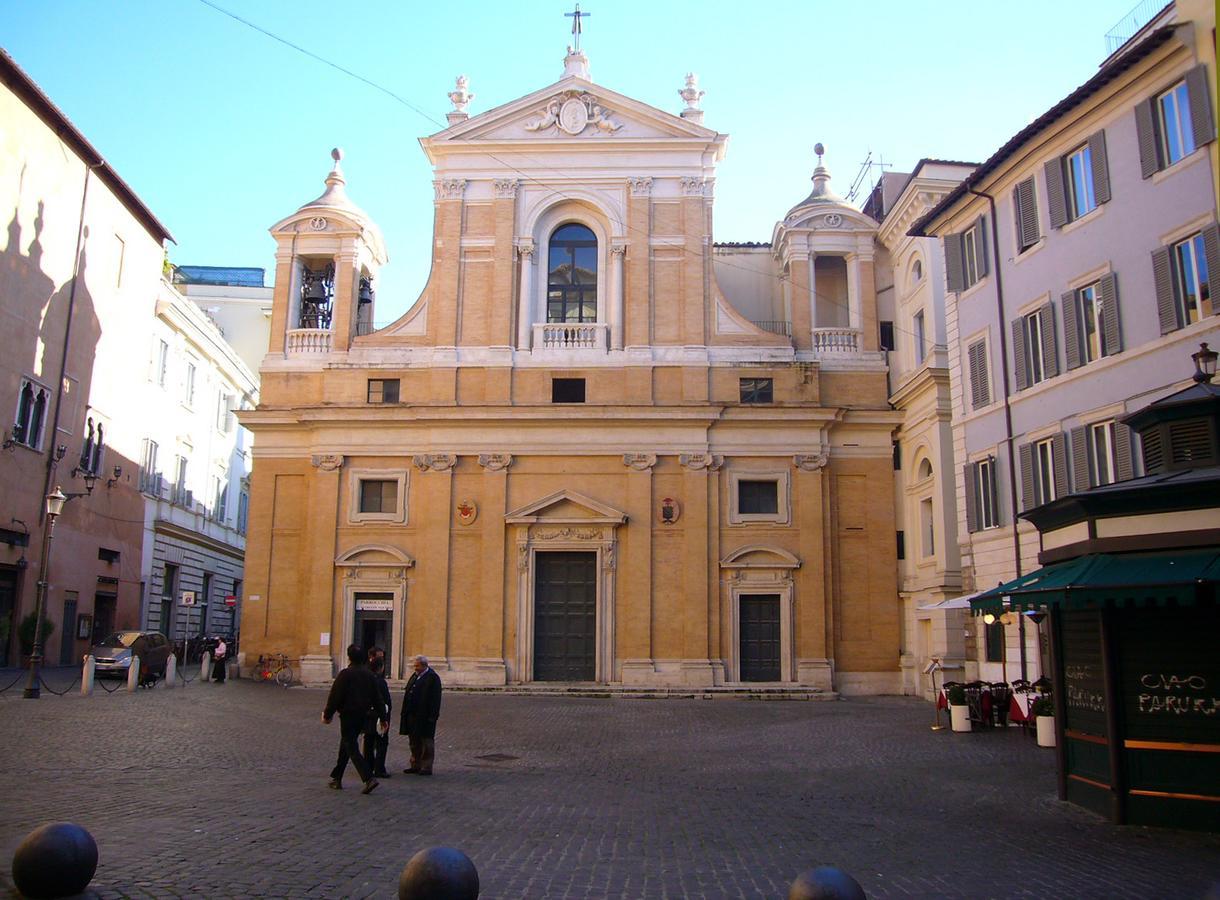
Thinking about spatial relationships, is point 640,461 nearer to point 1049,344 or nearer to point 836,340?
point 836,340

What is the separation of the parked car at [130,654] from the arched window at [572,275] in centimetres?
1565

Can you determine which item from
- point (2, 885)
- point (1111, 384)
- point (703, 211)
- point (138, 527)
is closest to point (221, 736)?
Answer: point (2, 885)

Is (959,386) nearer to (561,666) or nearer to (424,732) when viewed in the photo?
(561,666)

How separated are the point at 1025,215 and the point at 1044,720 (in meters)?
10.9

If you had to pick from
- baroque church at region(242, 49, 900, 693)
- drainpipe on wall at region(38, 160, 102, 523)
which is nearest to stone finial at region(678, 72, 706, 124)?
baroque church at region(242, 49, 900, 693)

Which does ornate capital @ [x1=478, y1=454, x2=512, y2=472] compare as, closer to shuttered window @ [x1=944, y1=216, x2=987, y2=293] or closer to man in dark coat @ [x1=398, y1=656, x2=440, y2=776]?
shuttered window @ [x1=944, y1=216, x2=987, y2=293]

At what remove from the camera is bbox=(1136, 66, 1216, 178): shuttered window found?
17.0 m

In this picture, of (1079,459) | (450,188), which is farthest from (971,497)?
(450,188)

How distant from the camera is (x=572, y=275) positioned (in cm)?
3406

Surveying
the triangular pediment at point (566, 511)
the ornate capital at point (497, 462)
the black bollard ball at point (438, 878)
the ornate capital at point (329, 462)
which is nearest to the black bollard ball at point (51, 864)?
the black bollard ball at point (438, 878)

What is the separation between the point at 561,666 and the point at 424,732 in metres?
17.6

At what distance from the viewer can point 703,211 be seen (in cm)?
3334

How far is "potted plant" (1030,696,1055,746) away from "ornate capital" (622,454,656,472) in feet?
49.6

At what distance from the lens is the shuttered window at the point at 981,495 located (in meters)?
23.6
